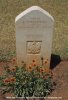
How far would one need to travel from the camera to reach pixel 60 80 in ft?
24.1

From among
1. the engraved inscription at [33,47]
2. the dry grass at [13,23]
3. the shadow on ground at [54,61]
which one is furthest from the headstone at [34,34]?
the dry grass at [13,23]

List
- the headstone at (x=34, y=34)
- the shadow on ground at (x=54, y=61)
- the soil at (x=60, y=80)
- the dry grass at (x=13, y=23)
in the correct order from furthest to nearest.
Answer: the dry grass at (x=13, y=23)
the shadow on ground at (x=54, y=61)
the soil at (x=60, y=80)
the headstone at (x=34, y=34)

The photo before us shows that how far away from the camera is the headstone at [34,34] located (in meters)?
6.50

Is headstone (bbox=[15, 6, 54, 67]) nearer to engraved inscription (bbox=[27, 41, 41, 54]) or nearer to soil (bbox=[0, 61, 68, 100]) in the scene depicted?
engraved inscription (bbox=[27, 41, 41, 54])

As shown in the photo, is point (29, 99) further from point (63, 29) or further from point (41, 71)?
point (63, 29)

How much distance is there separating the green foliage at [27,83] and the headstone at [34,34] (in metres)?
0.44

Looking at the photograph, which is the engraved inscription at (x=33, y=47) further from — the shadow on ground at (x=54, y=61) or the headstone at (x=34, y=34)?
the shadow on ground at (x=54, y=61)

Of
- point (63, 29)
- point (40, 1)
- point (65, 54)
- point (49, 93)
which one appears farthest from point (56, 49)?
point (40, 1)

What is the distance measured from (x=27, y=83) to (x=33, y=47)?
0.91 metres

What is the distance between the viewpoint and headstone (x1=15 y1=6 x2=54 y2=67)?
6500mm

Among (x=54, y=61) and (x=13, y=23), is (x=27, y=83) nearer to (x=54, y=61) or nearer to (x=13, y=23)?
→ (x=54, y=61)

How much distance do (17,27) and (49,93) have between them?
1.67m

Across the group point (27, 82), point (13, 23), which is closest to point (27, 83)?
point (27, 82)

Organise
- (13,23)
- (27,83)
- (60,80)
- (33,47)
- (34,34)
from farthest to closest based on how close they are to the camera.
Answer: (13,23) → (60,80) → (33,47) → (34,34) → (27,83)
